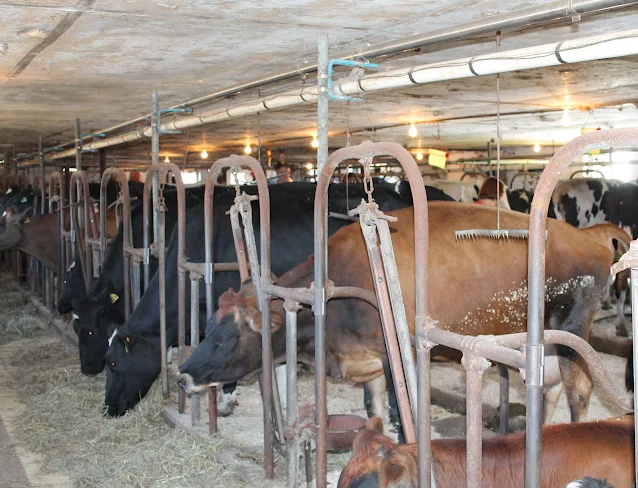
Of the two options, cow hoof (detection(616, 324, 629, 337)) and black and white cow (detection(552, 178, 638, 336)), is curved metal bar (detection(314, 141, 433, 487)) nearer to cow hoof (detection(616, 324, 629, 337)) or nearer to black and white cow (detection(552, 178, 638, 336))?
cow hoof (detection(616, 324, 629, 337))

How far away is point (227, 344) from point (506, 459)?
95.9 inches

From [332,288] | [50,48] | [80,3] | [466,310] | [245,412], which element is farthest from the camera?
[245,412]

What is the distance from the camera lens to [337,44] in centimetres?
582

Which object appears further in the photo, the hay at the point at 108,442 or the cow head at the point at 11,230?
the cow head at the point at 11,230

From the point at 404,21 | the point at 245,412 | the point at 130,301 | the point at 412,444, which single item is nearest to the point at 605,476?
the point at 412,444

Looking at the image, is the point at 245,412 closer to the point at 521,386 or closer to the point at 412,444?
the point at 521,386

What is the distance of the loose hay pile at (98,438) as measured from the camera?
5.41m

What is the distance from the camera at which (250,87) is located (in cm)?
687

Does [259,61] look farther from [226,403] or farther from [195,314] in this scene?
[226,403]

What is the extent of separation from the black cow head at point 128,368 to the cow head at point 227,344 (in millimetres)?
1825

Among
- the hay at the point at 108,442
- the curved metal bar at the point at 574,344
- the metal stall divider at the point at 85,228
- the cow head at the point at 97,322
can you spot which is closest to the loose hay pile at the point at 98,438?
the hay at the point at 108,442

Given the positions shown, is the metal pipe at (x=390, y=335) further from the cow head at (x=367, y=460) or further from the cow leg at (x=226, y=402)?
the cow leg at (x=226, y=402)

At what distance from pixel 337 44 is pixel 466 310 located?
2238 mm

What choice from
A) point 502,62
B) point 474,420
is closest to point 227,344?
point 502,62
